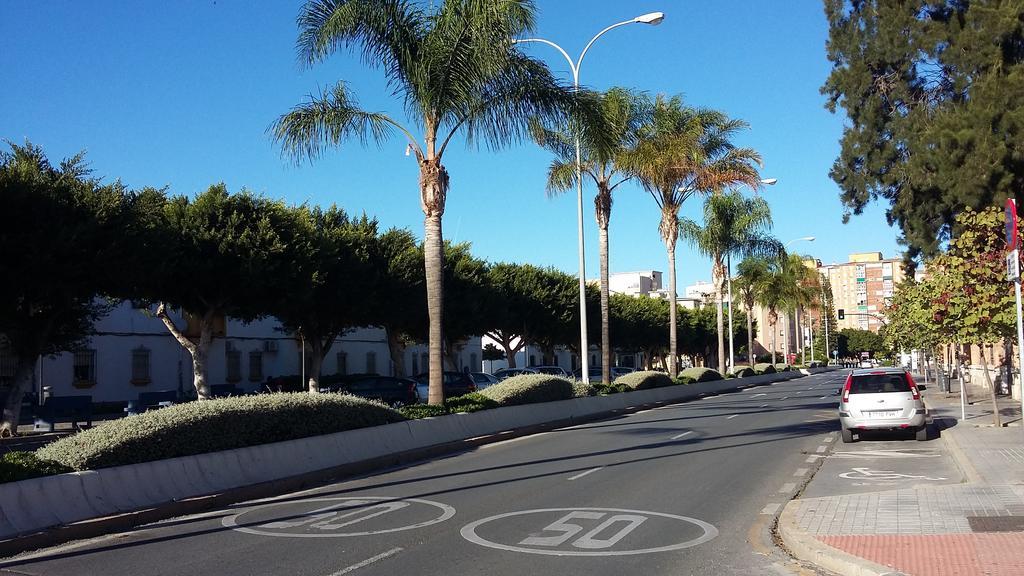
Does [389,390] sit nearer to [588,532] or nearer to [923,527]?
[588,532]

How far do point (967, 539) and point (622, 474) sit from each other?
6.33 metres

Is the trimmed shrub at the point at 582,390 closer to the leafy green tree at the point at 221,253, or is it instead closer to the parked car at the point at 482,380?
the parked car at the point at 482,380

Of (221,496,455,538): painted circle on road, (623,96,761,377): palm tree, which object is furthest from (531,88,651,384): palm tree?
(221,496,455,538): painted circle on road

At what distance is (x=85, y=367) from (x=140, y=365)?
301 cm

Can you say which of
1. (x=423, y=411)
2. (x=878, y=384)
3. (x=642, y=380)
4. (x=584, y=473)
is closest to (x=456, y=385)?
(x=642, y=380)

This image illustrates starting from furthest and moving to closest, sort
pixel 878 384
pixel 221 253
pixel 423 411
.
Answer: pixel 221 253 < pixel 423 411 < pixel 878 384

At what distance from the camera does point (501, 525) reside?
962 cm

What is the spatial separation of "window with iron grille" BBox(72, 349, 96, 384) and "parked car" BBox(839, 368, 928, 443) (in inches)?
1244

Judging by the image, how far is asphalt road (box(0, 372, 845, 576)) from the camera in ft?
25.8

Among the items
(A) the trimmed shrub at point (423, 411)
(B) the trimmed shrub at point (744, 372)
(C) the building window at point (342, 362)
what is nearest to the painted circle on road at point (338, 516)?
(A) the trimmed shrub at point (423, 411)

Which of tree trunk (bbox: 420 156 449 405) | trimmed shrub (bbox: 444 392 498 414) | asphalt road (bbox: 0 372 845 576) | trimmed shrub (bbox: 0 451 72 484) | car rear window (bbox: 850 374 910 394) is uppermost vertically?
tree trunk (bbox: 420 156 449 405)

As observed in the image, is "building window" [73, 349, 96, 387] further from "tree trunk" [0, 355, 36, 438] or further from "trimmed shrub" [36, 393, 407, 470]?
"trimmed shrub" [36, 393, 407, 470]

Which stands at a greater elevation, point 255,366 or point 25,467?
point 255,366

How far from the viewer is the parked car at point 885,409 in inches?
685
